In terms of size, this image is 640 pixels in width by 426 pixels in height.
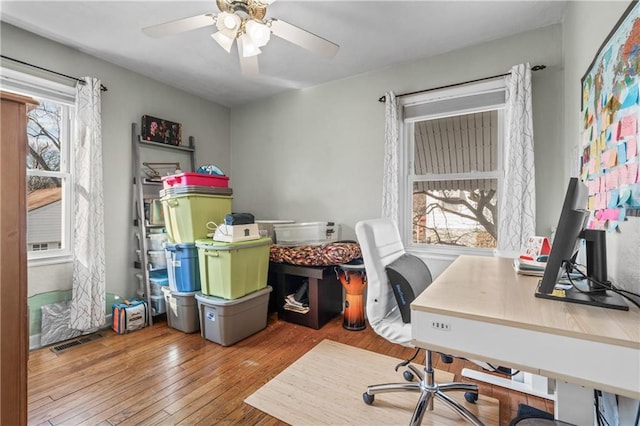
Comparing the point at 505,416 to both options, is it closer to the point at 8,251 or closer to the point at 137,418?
the point at 137,418

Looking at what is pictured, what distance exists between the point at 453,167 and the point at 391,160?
0.56 metres

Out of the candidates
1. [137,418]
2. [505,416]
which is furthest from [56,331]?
[505,416]

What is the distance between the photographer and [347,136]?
307 centimetres

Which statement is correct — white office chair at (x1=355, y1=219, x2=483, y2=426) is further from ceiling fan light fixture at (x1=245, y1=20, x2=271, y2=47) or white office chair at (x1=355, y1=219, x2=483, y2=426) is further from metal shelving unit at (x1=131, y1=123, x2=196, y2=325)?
metal shelving unit at (x1=131, y1=123, x2=196, y2=325)

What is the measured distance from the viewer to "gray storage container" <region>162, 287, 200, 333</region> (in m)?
2.55

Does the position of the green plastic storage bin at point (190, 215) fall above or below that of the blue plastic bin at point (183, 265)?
above

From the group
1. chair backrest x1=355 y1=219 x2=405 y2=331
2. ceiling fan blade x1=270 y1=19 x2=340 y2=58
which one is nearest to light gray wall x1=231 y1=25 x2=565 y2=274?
ceiling fan blade x1=270 y1=19 x2=340 y2=58

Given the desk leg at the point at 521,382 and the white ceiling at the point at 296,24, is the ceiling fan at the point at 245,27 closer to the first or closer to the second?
the white ceiling at the point at 296,24

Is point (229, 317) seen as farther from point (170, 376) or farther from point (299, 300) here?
point (299, 300)

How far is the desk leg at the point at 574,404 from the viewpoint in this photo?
110 centimetres

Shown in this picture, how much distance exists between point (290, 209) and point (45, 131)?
2311 mm

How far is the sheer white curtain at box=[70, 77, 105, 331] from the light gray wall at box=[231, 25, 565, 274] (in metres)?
1.62

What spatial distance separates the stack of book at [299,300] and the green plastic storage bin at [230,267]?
1.30 ft

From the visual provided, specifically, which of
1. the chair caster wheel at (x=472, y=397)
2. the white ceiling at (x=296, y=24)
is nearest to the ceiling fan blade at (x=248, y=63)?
the white ceiling at (x=296, y=24)
